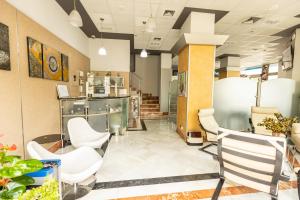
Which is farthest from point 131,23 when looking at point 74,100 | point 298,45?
point 298,45

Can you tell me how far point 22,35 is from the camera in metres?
2.77

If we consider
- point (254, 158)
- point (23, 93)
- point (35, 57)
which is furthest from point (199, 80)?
point (23, 93)

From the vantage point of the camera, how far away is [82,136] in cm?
335

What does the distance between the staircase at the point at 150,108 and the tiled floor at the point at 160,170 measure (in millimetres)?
3880

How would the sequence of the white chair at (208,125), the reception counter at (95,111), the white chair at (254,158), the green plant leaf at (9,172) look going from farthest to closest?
1. the reception counter at (95,111)
2. the white chair at (208,125)
3. the white chair at (254,158)
4. the green plant leaf at (9,172)

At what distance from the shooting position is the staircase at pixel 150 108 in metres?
8.84

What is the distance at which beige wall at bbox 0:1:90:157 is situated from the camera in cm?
241

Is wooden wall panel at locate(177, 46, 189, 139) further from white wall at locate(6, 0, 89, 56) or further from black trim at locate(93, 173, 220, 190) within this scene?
white wall at locate(6, 0, 89, 56)

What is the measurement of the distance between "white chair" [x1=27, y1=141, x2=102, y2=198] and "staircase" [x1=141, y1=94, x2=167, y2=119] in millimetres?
6010

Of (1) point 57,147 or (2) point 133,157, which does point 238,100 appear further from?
(1) point 57,147

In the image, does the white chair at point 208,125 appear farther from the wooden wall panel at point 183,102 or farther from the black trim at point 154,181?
the black trim at point 154,181

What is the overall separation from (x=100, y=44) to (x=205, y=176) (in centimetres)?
652

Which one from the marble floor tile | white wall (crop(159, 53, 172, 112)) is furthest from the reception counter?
white wall (crop(159, 53, 172, 112))

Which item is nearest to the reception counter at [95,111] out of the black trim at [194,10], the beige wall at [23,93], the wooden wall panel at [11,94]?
the beige wall at [23,93]
